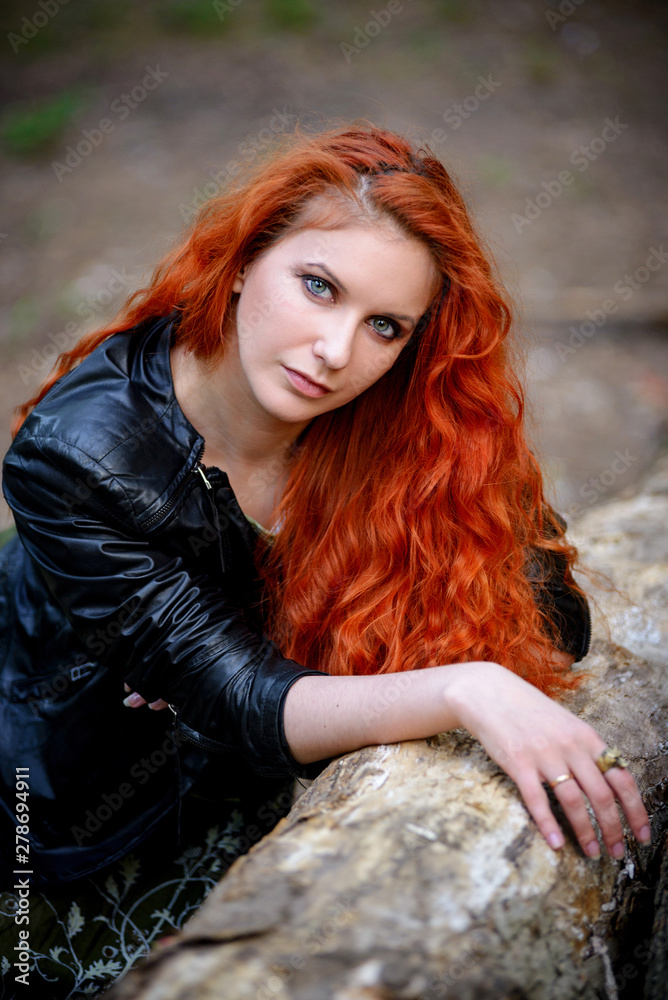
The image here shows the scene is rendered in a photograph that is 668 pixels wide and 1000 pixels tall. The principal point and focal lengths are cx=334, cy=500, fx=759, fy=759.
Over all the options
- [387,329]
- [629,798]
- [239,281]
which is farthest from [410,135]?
[629,798]

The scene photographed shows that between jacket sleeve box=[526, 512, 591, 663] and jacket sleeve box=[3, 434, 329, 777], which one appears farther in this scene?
Answer: jacket sleeve box=[526, 512, 591, 663]

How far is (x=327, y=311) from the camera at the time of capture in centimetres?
171

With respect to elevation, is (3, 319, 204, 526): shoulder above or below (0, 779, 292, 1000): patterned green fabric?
above

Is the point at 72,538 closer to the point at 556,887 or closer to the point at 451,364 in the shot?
the point at 451,364

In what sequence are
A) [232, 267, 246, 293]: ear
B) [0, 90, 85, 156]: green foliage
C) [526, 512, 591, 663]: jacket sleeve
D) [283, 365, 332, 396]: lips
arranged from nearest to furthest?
[283, 365, 332, 396]: lips < [232, 267, 246, 293]: ear < [526, 512, 591, 663]: jacket sleeve < [0, 90, 85, 156]: green foliage

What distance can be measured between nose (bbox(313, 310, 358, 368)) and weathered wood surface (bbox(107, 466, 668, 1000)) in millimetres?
740

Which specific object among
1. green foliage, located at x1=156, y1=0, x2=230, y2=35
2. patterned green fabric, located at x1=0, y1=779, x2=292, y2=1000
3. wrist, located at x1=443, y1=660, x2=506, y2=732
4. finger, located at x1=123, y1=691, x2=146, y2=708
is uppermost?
green foliage, located at x1=156, y1=0, x2=230, y2=35

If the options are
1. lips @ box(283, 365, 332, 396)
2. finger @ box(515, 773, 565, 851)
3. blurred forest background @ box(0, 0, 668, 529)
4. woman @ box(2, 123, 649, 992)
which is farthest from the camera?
blurred forest background @ box(0, 0, 668, 529)

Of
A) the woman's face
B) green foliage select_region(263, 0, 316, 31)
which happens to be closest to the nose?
the woman's face

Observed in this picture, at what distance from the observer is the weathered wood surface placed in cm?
101

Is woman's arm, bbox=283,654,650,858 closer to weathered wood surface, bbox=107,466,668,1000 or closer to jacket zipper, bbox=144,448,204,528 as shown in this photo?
weathered wood surface, bbox=107,466,668,1000

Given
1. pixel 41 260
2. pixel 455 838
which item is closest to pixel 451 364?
pixel 455 838

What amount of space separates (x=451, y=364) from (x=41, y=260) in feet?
15.8

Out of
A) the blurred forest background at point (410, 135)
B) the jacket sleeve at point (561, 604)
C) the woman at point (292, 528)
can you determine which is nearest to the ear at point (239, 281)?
the woman at point (292, 528)
